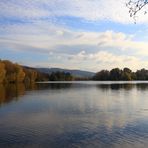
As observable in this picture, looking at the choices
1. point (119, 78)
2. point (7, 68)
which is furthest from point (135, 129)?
point (119, 78)

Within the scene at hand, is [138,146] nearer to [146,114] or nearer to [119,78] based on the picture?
[146,114]

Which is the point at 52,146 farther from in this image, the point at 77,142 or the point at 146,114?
the point at 146,114

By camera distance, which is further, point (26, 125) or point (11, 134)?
point (26, 125)

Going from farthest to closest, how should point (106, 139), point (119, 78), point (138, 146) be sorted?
point (119, 78) < point (106, 139) < point (138, 146)

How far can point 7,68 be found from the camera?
14362cm

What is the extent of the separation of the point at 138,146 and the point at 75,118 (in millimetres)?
10588

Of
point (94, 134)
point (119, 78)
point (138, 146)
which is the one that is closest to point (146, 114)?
point (94, 134)

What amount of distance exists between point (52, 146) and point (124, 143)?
412cm

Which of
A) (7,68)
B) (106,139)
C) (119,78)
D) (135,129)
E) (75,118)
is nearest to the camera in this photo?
(106,139)

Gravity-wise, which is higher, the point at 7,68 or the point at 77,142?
the point at 7,68

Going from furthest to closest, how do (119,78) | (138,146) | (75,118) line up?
(119,78) < (75,118) < (138,146)

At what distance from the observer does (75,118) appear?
28.2 m

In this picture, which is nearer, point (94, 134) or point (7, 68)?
point (94, 134)

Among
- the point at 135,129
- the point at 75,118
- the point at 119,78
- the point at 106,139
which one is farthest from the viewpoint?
the point at 119,78
